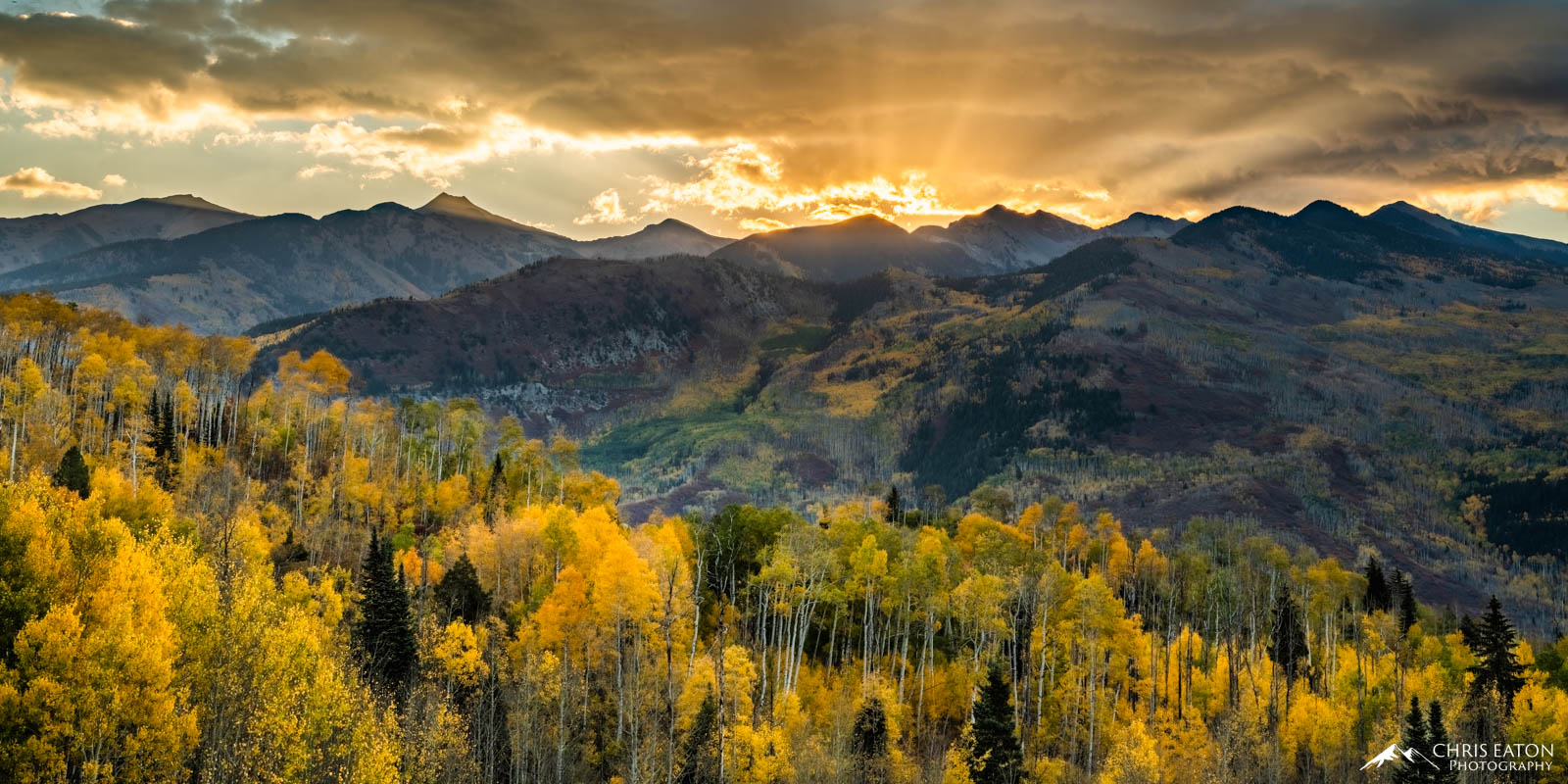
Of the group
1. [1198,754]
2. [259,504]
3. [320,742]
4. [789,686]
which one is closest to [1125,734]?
[1198,754]

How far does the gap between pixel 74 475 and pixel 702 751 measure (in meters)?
60.3

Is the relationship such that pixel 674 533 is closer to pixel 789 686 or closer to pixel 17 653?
pixel 789 686

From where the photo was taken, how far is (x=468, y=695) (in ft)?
262

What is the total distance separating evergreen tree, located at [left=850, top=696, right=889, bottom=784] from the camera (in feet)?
265

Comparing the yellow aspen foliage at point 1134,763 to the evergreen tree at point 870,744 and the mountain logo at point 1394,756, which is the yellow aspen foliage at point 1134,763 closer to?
the evergreen tree at point 870,744

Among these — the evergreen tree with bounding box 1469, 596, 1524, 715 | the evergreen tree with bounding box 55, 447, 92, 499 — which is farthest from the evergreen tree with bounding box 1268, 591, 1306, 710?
the evergreen tree with bounding box 55, 447, 92, 499

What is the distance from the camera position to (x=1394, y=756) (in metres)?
90.5

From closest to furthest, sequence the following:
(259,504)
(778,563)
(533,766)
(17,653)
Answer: (17,653), (533,766), (778,563), (259,504)

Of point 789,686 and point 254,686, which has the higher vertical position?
point 254,686

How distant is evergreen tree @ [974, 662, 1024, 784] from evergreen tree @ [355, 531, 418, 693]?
4617 cm

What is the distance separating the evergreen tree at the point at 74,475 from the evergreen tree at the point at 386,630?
28126 mm

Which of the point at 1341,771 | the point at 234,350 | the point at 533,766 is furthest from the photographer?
the point at 234,350

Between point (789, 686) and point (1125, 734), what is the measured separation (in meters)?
32.5

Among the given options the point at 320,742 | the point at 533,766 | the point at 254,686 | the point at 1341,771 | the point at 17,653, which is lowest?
the point at 1341,771
